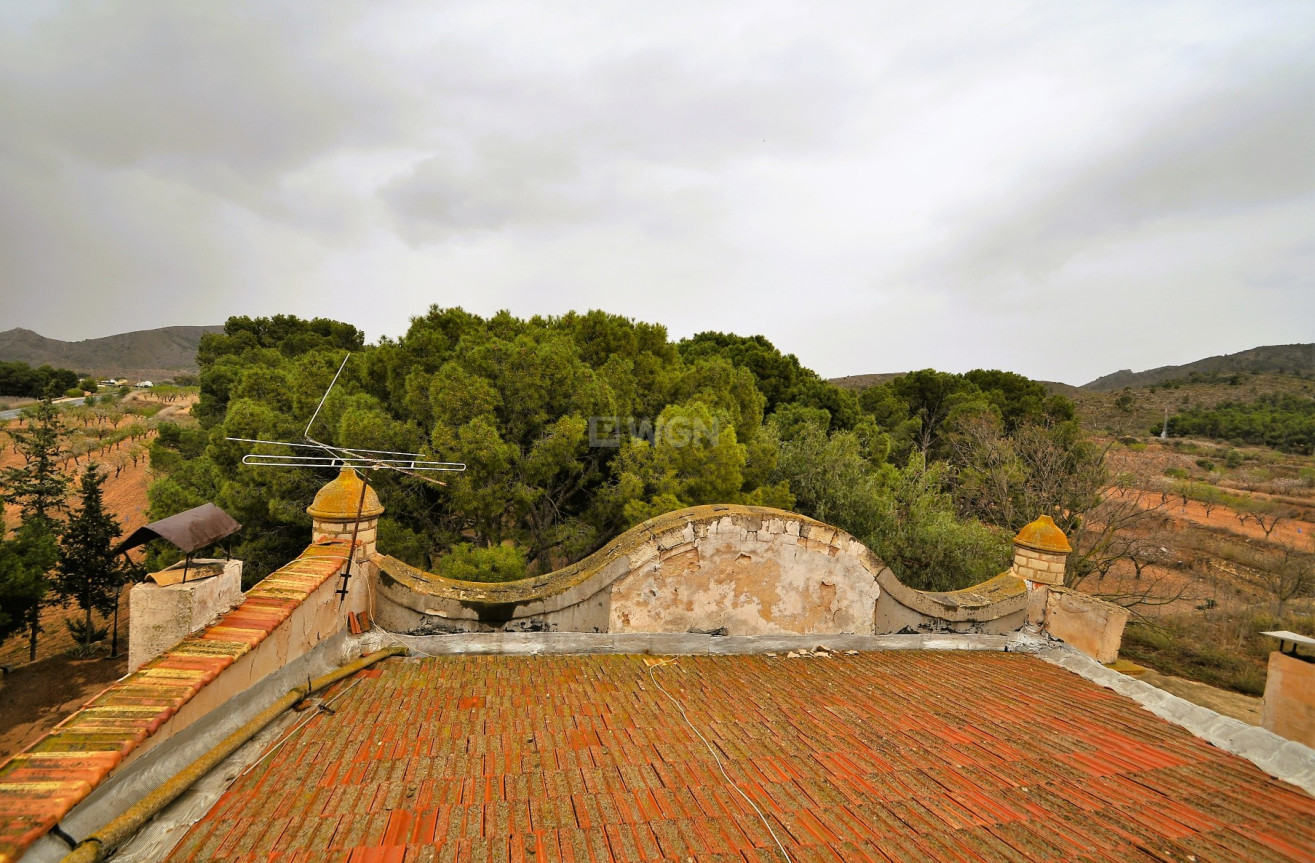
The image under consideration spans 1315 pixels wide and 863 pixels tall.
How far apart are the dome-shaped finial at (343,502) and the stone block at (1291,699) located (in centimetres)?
869

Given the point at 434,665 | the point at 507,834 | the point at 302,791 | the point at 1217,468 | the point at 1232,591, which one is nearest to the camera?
the point at 507,834

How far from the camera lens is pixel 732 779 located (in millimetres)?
3502

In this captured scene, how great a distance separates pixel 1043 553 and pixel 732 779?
5691 mm

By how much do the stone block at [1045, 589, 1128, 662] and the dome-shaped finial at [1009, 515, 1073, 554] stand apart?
21.6 inches

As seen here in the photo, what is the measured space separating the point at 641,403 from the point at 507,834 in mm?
11939

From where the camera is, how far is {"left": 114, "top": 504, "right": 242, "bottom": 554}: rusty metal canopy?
4184 mm

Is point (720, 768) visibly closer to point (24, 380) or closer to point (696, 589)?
point (696, 589)

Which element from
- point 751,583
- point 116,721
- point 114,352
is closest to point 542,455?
point 751,583

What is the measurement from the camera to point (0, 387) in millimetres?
48875

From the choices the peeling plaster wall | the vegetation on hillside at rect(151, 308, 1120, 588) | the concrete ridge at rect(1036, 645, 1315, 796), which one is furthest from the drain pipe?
the concrete ridge at rect(1036, 645, 1315, 796)

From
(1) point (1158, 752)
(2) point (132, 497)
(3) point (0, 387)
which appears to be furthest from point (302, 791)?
(3) point (0, 387)

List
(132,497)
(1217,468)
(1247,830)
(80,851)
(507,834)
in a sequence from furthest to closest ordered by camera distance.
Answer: (1217,468) → (132,497) → (1247,830) → (507,834) → (80,851)

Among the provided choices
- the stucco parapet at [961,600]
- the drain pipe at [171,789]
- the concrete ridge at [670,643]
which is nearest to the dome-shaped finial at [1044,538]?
the stucco parapet at [961,600]

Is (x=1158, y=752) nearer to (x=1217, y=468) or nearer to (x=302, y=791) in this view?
(x=302, y=791)
